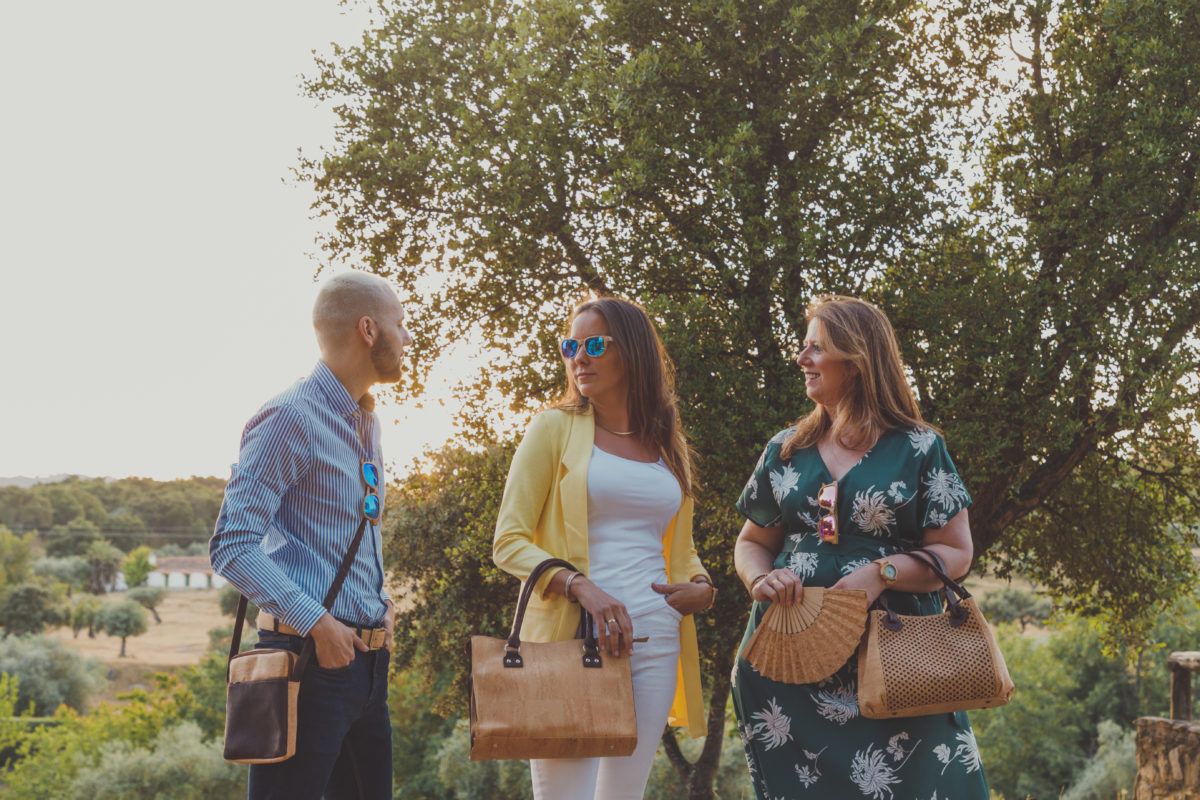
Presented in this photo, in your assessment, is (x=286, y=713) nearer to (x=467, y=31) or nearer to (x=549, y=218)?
(x=549, y=218)

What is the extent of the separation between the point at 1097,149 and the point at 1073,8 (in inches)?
54.6

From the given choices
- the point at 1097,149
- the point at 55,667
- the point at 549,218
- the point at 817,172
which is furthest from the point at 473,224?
the point at 55,667

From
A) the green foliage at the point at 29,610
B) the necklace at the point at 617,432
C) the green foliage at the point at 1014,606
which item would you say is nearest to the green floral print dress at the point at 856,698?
the necklace at the point at 617,432

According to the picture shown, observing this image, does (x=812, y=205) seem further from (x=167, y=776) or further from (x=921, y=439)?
(x=167, y=776)

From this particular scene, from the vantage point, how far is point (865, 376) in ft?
11.1

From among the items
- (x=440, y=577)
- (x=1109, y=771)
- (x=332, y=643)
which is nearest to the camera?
(x=332, y=643)

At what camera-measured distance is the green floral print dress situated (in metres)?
3.12

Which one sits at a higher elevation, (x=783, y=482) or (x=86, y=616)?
(x=783, y=482)

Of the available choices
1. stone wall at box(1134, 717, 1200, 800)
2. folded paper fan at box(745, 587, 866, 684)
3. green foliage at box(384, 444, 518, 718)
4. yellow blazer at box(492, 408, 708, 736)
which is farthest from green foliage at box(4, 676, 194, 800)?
folded paper fan at box(745, 587, 866, 684)

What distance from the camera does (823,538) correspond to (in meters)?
3.30

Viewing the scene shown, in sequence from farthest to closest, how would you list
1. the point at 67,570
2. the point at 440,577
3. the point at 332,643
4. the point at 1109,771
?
1. the point at 67,570
2. the point at 1109,771
3. the point at 440,577
4. the point at 332,643

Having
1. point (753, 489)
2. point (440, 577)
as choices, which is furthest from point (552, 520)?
point (440, 577)

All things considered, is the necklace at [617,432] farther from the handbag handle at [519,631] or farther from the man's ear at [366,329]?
the man's ear at [366,329]

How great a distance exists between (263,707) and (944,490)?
208 centimetres
